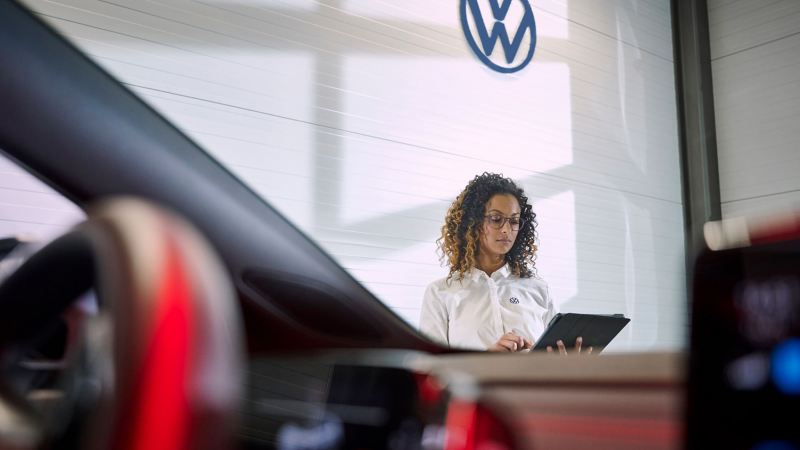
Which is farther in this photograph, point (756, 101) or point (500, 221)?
point (756, 101)

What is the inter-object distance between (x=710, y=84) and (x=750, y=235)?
20.7ft

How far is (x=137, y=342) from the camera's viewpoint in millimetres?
281

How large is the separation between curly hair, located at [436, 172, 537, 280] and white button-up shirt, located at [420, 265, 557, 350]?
0.34 ft

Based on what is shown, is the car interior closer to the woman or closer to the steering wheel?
the steering wheel

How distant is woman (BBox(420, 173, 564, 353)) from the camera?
12.0 feet

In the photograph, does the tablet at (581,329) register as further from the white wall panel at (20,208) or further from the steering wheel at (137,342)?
the white wall panel at (20,208)

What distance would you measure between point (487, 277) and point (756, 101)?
10.2ft

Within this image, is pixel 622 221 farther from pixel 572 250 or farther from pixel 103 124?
pixel 103 124

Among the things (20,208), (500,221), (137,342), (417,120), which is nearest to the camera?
(137,342)

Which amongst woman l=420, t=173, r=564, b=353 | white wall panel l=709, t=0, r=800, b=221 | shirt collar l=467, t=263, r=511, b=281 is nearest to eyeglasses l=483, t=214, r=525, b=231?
woman l=420, t=173, r=564, b=353

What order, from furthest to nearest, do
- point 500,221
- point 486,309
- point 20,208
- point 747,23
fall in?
1. point 747,23
2. point 500,221
3. point 486,309
4. point 20,208

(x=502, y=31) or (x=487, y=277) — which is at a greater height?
(x=502, y=31)

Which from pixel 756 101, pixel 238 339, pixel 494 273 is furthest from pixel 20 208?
pixel 756 101

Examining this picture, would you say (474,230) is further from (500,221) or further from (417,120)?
(417,120)
